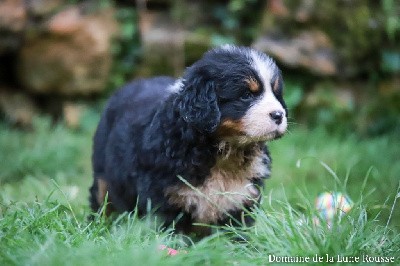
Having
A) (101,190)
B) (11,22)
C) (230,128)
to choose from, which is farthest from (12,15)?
(230,128)

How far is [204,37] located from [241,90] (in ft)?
14.5

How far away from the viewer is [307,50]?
25.2 feet

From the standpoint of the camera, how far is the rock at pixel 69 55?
26.2ft

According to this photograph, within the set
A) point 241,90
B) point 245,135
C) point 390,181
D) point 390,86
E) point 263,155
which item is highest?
point 241,90

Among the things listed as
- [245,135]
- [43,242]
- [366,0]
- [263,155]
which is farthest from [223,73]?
[366,0]

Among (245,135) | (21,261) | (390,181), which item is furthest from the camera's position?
(390,181)

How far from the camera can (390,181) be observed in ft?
19.6

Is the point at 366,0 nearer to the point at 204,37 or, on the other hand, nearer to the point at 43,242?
the point at 204,37

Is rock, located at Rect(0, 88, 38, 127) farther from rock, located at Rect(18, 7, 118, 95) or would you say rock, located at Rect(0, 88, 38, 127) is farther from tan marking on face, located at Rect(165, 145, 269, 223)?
tan marking on face, located at Rect(165, 145, 269, 223)

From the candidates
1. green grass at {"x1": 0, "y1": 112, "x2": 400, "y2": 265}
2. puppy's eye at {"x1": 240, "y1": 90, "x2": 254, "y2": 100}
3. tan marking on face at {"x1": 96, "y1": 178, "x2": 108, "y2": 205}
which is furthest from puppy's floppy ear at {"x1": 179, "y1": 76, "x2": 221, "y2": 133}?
tan marking on face at {"x1": 96, "y1": 178, "x2": 108, "y2": 205}

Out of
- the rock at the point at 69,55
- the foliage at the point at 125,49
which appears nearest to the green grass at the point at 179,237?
the rock at the point at 69,55

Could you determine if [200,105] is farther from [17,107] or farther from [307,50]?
[17,107]

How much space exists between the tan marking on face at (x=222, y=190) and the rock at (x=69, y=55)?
4.68 m

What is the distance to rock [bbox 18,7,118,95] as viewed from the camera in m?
7.99
